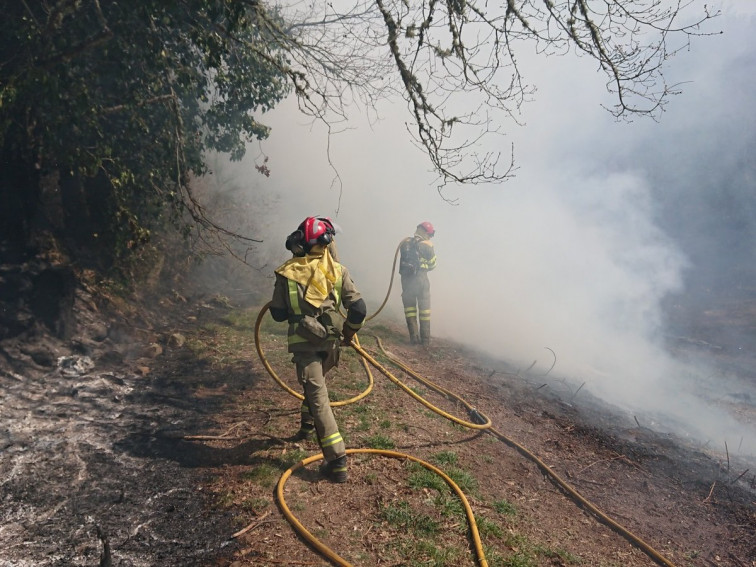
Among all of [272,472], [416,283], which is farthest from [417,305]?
[272,472]

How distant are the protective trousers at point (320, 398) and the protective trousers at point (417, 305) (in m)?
5.06

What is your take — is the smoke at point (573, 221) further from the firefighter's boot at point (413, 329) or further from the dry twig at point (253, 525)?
the dry twig at point (253, 525)

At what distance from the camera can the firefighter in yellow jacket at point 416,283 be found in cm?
927

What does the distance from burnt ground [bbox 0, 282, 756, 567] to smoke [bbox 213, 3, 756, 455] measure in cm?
539

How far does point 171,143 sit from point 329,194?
12.8 m

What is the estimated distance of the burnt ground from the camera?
3066 mm

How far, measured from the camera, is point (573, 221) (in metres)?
17.2

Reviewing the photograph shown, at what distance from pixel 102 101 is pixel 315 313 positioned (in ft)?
15.1

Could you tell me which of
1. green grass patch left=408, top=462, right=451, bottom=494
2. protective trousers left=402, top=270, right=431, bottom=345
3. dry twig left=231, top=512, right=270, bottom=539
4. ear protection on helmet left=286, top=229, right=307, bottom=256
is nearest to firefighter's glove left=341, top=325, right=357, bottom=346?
ear protection on helmet left=286, top=229, right=307, bottom=256

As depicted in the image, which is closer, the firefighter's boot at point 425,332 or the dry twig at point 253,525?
the dry twig at point 253,525

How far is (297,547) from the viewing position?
9.88 ft

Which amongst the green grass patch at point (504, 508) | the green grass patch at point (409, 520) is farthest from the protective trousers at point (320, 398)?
the green grass patch at point (504, 508)

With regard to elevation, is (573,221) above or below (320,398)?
above

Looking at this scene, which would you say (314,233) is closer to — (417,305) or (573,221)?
(417,305)
